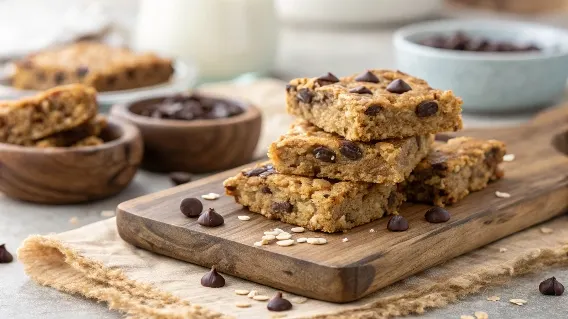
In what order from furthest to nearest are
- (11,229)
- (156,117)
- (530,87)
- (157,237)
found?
(530,87) < (156,117) < (11,229) < (157,237)

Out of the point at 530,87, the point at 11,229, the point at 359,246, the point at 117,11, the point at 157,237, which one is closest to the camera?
the point at 359,246

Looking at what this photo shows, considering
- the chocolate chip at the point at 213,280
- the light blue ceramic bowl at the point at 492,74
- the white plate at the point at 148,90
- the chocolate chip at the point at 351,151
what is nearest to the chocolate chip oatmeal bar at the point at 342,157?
the chocolate chip at the point at 351,151

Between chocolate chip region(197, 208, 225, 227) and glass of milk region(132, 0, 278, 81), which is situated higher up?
glass of milk region(132, 0, 278, 81)

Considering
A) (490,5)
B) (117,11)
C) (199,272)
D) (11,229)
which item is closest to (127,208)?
(199,272)

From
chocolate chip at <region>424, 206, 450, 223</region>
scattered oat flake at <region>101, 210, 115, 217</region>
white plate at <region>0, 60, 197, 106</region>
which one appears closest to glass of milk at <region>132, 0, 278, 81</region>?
white plate at <region>0, 60, 197, 106</region>

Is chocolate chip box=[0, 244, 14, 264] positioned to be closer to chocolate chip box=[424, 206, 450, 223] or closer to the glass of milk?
chocolate chip box=[424, 206, 450, 223]

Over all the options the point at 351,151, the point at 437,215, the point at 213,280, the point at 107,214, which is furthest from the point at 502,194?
the point at 107,214

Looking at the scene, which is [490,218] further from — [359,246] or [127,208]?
[127,208]
